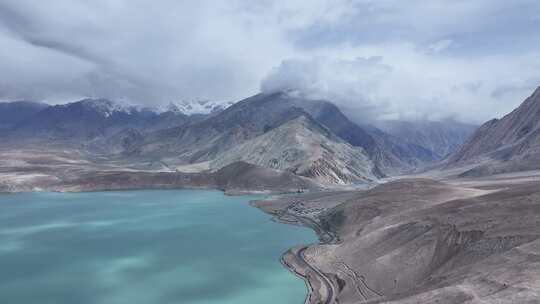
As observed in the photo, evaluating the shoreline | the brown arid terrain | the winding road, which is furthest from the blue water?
the brown arid terrain

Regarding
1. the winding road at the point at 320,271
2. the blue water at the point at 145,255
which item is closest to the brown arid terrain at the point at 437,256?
the winding road at the point at 320,271

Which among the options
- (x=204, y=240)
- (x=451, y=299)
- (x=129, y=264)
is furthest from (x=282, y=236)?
(x=451, y=299)

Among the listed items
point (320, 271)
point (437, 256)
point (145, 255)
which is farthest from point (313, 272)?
point (145, 255)

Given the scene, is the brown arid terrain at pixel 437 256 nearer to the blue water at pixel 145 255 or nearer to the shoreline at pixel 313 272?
the shoreline at pixel 313 272

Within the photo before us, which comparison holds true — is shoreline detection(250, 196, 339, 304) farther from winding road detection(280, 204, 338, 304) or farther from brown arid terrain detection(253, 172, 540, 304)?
brown arid terrain detection(253, 172, 540, 304)

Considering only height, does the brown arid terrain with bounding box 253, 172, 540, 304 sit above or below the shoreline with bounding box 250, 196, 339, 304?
above

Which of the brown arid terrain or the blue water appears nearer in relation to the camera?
the brown arid terrain
